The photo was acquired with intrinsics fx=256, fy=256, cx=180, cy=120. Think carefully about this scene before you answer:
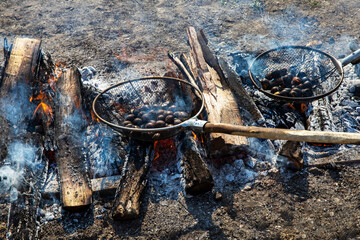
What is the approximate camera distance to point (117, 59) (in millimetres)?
5566

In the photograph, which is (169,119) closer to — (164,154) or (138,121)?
(138,121)

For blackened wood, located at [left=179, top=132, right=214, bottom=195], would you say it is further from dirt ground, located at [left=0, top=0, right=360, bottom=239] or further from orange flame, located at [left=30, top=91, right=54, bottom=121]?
orange flame, located at [left=30, top=91, right=54, bottom=121]

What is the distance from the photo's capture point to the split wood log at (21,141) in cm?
273

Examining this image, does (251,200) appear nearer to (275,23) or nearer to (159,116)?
(159,116)

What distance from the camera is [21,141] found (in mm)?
3318

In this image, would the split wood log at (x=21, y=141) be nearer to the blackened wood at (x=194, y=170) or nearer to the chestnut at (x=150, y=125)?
the chestnut at (x=150, y=125)

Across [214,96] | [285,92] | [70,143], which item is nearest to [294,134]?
[285,92]

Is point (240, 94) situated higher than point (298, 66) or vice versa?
point (298, 66)

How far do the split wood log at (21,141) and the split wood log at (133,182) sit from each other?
3.12 ft

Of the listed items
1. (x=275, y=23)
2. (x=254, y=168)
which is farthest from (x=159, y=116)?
(x=275, y=23)

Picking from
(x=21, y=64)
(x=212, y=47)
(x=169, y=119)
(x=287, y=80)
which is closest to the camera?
(x=169, y=119)

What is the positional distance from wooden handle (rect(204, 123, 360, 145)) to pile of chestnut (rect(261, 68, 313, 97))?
1261 mm

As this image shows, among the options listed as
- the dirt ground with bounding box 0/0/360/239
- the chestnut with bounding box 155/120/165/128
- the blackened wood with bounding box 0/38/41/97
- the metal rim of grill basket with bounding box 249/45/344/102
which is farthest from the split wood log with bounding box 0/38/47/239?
the metal rim of grill basket with bounding box 249/45/344/102

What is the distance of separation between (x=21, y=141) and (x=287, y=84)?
151 inches
